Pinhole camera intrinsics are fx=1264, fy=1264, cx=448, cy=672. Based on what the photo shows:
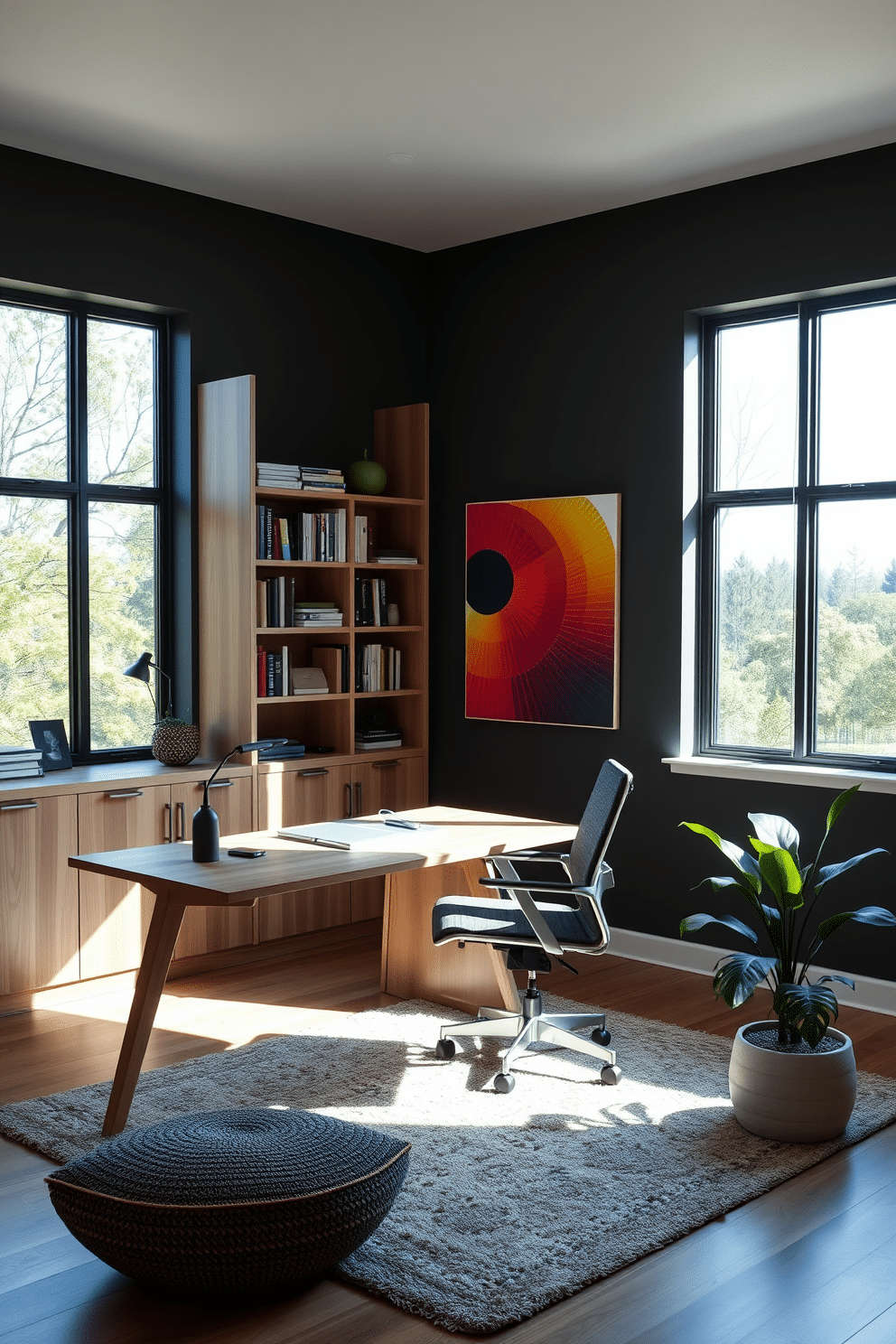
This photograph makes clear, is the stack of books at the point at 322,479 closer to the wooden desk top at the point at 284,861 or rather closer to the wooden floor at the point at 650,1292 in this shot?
the wooden desk top at the point at 284,861

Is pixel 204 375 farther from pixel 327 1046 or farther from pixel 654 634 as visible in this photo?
pixel 327 1046

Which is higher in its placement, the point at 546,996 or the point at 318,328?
the point at 318,328

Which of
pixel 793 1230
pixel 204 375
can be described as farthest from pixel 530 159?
pixel 793 1230

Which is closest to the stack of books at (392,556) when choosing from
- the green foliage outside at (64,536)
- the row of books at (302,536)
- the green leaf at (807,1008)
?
the row of books at (302,536)

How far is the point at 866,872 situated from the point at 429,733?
2412 millimetres

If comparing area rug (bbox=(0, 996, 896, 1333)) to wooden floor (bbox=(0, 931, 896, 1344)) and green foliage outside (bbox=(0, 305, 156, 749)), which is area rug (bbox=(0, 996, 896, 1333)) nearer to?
wooden floor (bbox=(0, 931, 896, 1344))

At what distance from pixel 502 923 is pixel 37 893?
1.81 metres

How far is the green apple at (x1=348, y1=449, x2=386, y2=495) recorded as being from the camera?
5.91 metres

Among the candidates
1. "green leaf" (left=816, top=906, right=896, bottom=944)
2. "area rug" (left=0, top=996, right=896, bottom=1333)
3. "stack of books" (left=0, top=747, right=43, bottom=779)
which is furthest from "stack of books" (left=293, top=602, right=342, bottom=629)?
"green leaf" (left=816, top=906, right=896, bottom=944)

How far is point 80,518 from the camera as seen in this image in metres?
5.34

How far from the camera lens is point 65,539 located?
17.5 ft

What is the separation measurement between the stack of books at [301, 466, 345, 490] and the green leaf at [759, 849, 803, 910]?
2859mm

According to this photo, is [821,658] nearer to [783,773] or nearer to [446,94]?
[783,773]

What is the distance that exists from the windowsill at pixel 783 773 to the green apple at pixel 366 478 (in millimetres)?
1858
